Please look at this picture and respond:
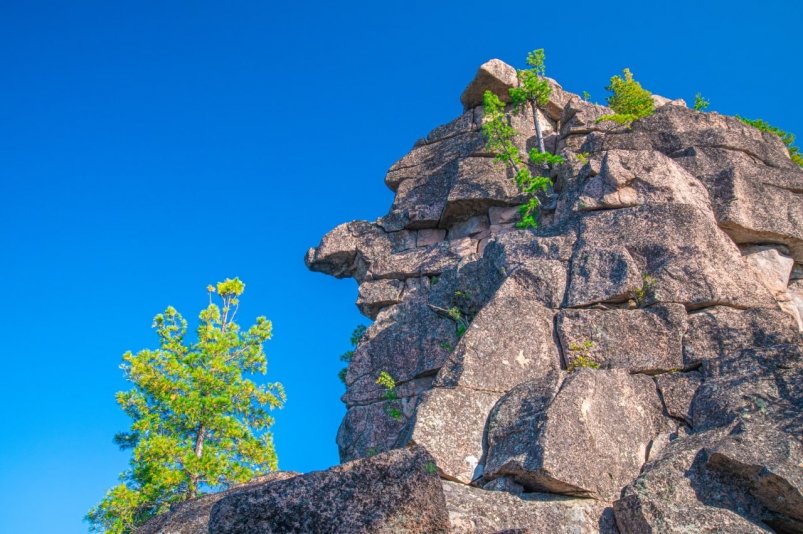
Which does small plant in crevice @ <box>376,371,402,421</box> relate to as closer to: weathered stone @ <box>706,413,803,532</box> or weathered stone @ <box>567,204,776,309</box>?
weathered stone @ <box>567,204,776,309</box>

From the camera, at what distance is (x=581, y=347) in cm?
1780

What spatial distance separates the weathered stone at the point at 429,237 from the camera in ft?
102

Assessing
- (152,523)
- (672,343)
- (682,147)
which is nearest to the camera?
(152,523)

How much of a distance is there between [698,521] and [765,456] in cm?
164

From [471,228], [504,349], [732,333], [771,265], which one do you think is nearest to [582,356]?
[504,349]

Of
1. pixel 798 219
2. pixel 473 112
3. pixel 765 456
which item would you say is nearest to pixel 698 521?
pixel 765 456

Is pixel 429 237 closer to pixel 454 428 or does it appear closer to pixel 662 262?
pixel 662 262

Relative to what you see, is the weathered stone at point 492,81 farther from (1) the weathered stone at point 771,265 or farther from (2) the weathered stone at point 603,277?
(2) the weathered stone at point 603,277

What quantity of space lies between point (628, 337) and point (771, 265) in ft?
27.8

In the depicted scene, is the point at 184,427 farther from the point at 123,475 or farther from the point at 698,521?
the point at 698,521

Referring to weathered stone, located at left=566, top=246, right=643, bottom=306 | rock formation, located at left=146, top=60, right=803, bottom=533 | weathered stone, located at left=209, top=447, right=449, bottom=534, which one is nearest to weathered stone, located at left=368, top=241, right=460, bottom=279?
rock formation, located at left=146, top=60, right=803, bottom=533

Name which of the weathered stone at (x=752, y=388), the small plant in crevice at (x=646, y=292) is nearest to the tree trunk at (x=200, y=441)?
the small plant in crevice at (x=646, y=292)

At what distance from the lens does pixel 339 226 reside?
3322cm

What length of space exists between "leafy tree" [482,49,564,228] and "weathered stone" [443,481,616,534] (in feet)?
53.3
